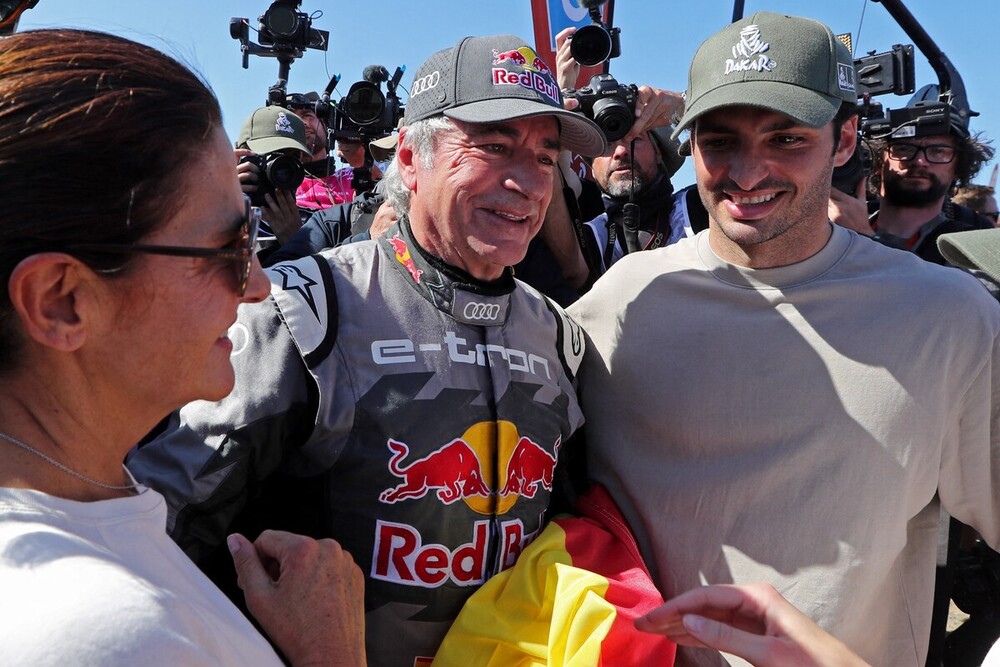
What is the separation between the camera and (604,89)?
300 cm

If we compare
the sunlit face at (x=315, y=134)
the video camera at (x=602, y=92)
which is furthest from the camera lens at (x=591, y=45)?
the sunlit face at (x=315, y=134)

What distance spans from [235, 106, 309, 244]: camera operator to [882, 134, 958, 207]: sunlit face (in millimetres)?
2919

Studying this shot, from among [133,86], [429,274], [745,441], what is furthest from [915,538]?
[133,86]

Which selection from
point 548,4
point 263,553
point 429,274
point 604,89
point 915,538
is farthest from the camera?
point 548,4

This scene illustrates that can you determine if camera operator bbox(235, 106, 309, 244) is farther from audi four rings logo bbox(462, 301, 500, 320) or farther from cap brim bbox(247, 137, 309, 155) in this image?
audi four rings logo bbox(462, 301, 500, 320)

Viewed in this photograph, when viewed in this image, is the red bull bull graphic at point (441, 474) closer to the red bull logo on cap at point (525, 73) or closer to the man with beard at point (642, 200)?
the red bull logo on cap at point (525, 73)

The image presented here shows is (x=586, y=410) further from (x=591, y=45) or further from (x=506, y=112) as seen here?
(x=591, y=45)

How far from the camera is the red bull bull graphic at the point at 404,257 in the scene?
1.98m

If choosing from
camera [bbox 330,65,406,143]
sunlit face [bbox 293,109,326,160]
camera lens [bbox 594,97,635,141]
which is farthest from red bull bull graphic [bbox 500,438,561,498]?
sunlit face [bbox 293,109,326,160]

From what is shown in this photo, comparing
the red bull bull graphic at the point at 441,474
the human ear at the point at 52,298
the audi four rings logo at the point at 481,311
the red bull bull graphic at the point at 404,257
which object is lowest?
the red bull bull graphic at the point at 441,474

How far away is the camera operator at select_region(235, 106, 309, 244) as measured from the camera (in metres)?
3.98

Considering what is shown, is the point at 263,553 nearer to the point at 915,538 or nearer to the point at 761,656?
the point at 761,656

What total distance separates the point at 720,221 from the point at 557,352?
0.55 meters

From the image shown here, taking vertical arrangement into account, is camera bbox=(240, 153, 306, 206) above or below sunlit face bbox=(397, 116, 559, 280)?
below
